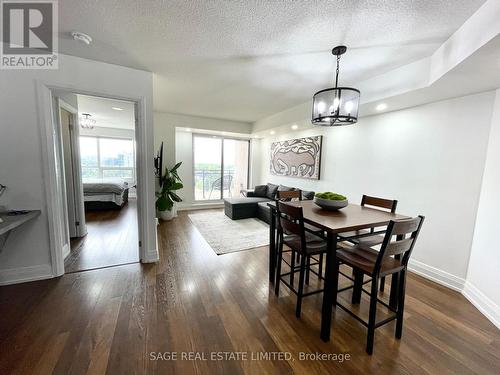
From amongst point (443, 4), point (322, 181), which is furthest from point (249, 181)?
point (443, 4)

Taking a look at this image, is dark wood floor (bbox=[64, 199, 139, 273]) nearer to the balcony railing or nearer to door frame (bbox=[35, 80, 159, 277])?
door frame (bbox=[35, 80, 159, 277])

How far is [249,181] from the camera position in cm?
705

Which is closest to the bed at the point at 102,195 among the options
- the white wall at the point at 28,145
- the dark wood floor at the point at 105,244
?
the dark wood floor at the point at 105,244

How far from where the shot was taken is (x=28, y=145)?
2201 mm

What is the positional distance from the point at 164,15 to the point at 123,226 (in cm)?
405

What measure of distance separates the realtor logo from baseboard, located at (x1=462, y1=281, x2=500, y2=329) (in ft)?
14.9

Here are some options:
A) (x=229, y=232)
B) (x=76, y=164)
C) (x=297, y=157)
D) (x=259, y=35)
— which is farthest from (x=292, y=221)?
(x=76, y=164)

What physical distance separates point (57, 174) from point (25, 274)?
1.18 meters

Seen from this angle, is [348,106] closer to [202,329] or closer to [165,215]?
[202,329]

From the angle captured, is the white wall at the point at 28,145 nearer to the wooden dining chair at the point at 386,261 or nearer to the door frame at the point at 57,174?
the door frame at the point at 57,174

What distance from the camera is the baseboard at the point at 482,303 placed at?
188 centimetres

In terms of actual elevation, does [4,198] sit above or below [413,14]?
below

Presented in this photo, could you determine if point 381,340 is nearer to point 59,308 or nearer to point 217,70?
point 59,308

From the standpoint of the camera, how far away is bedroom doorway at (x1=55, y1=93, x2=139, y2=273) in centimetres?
302
